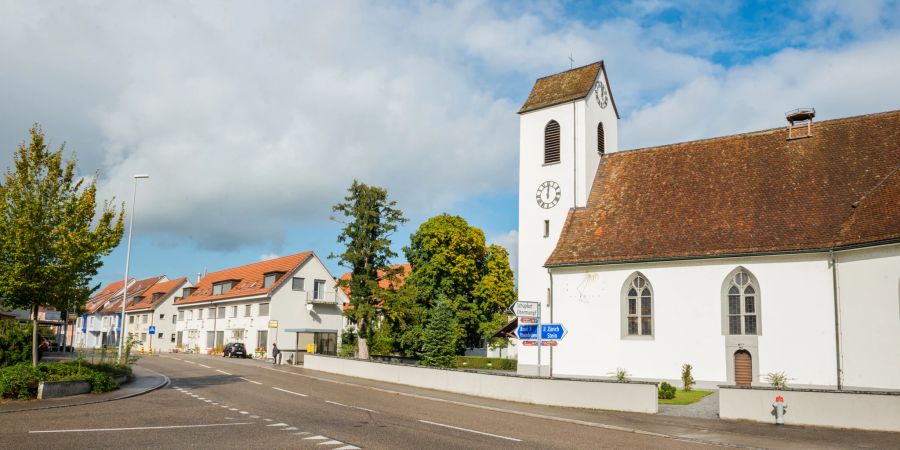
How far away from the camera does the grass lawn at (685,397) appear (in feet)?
71.3

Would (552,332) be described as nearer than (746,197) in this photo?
Yes

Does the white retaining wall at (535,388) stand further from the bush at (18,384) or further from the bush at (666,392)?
the bush at (18,384)

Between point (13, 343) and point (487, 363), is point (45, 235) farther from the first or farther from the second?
point (487, 363)

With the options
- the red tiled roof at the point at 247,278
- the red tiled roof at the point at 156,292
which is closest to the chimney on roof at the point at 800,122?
the red tiled roof at the point at 247,278

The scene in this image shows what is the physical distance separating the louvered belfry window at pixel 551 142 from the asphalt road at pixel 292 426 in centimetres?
1659

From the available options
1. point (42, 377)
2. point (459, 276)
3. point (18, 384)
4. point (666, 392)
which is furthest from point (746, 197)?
point (18, 384)

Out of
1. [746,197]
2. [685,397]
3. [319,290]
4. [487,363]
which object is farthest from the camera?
[319,290]

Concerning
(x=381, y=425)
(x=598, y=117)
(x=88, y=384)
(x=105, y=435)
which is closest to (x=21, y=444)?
(x=105, y=435)

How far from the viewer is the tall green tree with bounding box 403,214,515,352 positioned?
159 ft

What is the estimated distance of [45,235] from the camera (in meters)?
20.5

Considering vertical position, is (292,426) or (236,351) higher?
(292,426)

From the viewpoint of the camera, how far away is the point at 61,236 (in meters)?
20.6

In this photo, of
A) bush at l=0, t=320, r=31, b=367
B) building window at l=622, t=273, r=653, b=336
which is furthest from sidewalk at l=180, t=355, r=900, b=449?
bush at l=0, t=320, r=31, b=367

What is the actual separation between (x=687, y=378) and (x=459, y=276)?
25.0 metres
